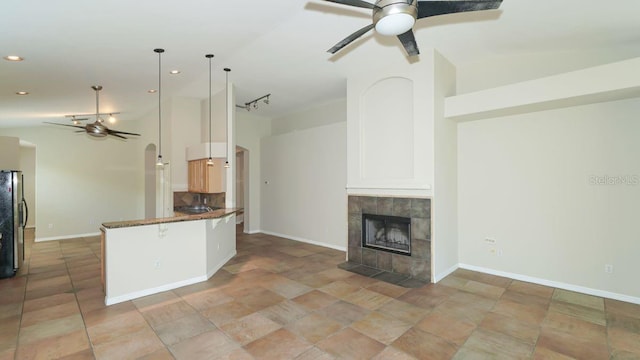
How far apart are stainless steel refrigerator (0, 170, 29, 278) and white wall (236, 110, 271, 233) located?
456 cm

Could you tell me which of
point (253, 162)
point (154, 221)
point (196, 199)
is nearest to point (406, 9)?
point (154, 221)

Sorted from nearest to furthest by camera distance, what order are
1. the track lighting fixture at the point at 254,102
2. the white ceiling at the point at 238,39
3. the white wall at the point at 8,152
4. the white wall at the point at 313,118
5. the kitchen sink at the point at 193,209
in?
the white ceiling at the point at 238,39 < the kitchen sink at the point at 193,209 < the track lighting fixture at the point at 254,102 < the white wall at the point at 313,118 < the white wall at the point at 8,152

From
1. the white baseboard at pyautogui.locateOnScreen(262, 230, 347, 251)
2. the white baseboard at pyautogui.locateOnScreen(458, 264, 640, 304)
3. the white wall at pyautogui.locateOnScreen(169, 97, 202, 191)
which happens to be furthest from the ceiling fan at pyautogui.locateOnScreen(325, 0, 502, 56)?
the white wall at pyautogui.locateOnScreen(169, 97, 202, 191)

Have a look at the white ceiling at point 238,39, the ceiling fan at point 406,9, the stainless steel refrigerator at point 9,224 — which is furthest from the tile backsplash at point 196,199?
the ceiling fan at point 406,9

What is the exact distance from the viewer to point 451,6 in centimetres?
219

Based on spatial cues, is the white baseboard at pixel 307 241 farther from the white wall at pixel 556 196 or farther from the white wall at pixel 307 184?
the white wall at pixel 556 196

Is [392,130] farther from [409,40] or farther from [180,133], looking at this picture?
[180,133]

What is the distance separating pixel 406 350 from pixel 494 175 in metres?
3.23

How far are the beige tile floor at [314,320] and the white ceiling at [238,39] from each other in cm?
310

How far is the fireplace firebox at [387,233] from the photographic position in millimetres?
4793

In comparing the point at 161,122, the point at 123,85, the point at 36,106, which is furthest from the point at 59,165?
the point at 123,85

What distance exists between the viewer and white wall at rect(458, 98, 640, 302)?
375cm

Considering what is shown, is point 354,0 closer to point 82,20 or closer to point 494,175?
point 82,20

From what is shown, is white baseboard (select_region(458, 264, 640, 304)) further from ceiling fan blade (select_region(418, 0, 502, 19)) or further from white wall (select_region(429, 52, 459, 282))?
ceiling fan blade (select_region(418, 0, 502, 19))
